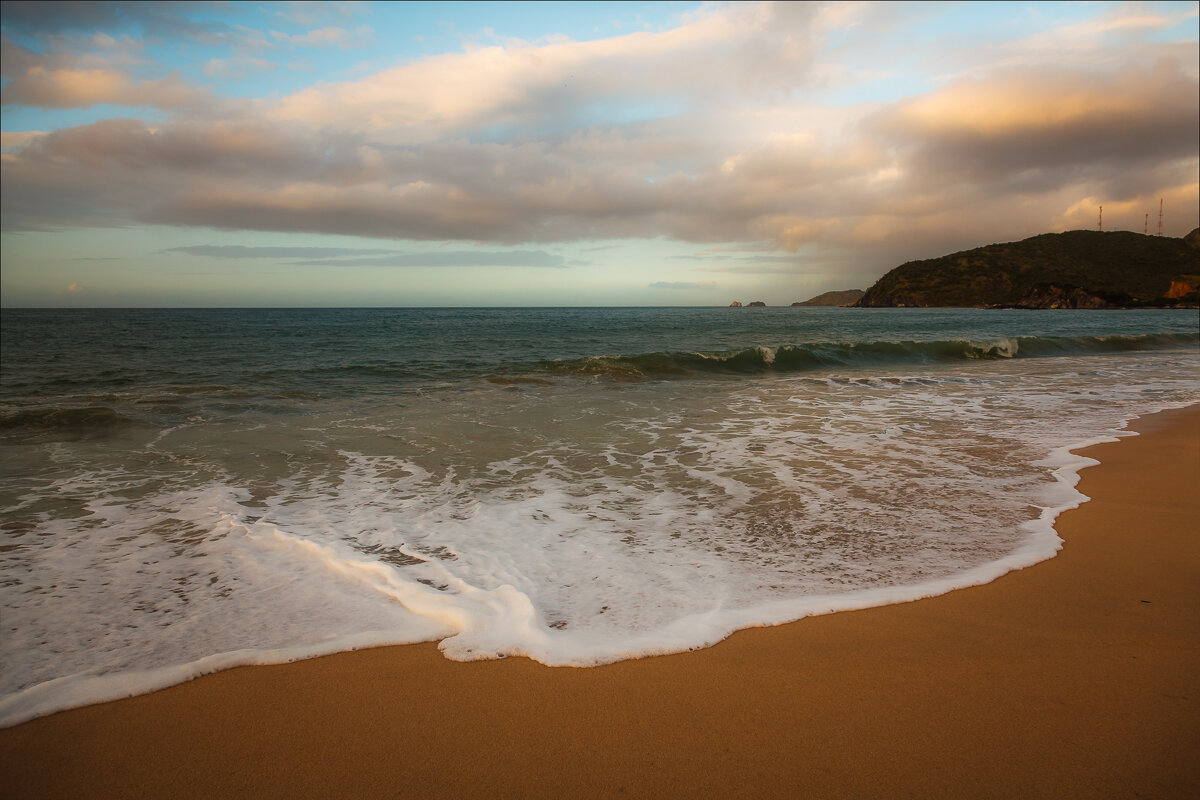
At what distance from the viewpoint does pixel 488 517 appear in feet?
15.6

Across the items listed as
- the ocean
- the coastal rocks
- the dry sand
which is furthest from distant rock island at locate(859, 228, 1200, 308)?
the dry sand

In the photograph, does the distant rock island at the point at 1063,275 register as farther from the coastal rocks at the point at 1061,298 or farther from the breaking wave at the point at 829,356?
the breaking wave at the point at 829,356

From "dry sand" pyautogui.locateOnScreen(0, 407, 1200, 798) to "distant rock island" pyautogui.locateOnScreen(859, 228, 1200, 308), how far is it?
4172 inches

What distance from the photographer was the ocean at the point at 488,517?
2.97 metres

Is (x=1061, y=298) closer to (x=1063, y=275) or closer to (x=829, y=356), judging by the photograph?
(x=1063, y=275)

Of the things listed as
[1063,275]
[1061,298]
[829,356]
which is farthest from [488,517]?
[1063,275]

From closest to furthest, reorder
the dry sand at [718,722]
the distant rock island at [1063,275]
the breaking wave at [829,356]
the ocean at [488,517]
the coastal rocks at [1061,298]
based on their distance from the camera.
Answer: the dry sand at [718,722], the ocean at [488,517], the breaking wave at [829,356], the coastal rocks at [1061,298], the distant rock island at [1063,275]

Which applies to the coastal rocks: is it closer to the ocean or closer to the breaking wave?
the breaking wave

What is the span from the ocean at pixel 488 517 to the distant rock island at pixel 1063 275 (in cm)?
9763

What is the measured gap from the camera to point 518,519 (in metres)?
4.71

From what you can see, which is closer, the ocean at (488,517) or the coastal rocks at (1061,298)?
the ocean at (488,517)

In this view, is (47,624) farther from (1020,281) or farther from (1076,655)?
(1020,281)

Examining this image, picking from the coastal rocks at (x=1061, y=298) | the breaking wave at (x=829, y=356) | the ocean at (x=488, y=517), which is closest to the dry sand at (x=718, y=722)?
the ocean at (x=488, y=517)

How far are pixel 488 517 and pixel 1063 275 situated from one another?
393 feet
